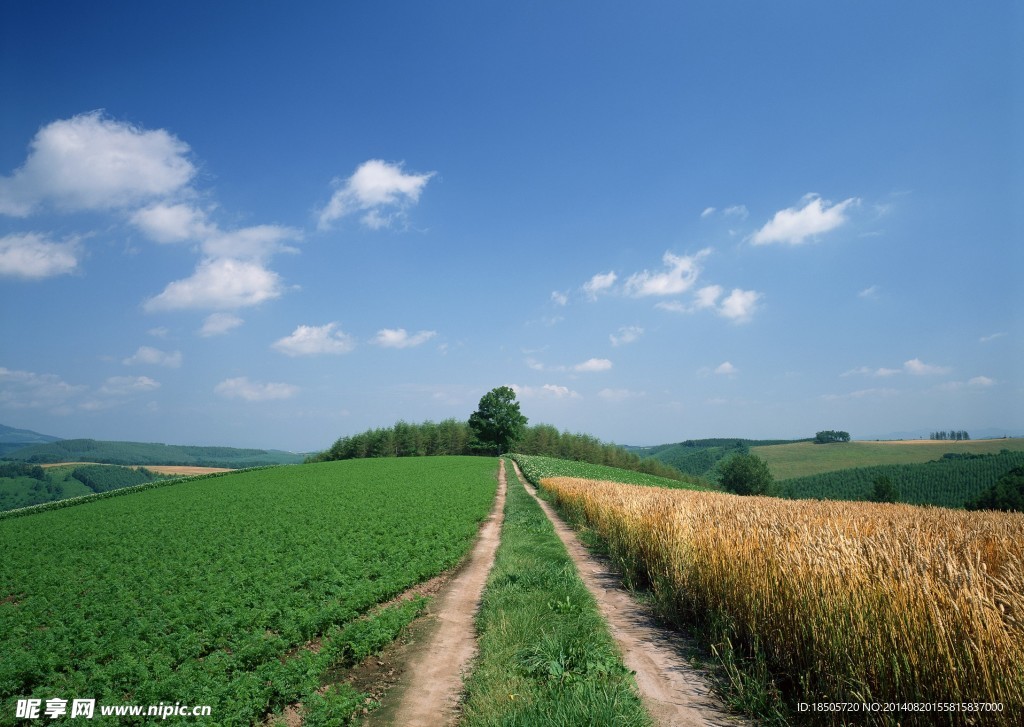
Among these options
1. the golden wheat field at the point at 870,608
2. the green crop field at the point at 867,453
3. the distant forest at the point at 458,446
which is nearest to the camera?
the golden wheat field at the point at 870,608

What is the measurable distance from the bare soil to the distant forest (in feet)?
281

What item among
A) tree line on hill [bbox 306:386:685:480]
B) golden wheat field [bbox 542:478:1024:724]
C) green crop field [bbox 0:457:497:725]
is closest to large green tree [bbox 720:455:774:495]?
tree line on hill [bbox 306:386:685:480]

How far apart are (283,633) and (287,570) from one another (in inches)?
185

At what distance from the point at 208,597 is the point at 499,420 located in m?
80.8

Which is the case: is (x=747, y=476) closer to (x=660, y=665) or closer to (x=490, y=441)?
(x=490, y=441)

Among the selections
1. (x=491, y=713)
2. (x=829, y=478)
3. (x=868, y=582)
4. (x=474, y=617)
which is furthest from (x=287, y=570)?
(x=829, y=478)

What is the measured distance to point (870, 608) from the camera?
4.06 metres

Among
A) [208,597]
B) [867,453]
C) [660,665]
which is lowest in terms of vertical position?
[867,453]

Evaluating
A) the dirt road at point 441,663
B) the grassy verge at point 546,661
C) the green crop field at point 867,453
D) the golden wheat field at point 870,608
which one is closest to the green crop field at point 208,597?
the dirt road at point 441,663

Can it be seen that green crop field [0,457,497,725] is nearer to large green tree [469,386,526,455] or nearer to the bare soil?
the bare soil

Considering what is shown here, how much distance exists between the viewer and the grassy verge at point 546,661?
14.6 ft

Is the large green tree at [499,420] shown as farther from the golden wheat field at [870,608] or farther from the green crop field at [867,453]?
the golden wheat field at [870,608]

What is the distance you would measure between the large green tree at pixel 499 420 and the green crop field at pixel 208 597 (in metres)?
66.1

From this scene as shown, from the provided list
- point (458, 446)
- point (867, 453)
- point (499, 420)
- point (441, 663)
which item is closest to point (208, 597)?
point (441, 663)
